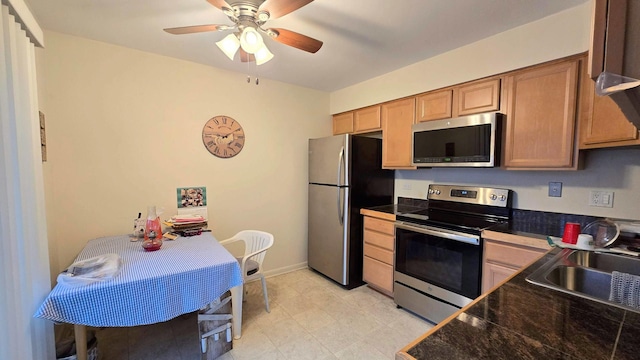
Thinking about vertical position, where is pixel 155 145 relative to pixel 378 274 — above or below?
above

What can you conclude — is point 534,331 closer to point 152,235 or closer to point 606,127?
point 606,127

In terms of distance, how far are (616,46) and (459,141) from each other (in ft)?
5.88

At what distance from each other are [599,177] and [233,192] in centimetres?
309

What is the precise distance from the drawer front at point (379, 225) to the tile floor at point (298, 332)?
70cm

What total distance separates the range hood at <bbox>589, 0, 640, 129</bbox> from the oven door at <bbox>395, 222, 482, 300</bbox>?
5.34ft

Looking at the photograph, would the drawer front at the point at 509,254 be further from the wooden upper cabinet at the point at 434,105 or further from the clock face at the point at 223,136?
the clock face at the point at 223,136

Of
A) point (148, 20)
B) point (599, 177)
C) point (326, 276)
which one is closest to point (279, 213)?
point (326, 276)

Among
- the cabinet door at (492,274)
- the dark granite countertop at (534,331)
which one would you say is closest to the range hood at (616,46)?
the dark granite countertop at (534,331)

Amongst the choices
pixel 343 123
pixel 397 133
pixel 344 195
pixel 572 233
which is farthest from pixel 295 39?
pixel 572 233

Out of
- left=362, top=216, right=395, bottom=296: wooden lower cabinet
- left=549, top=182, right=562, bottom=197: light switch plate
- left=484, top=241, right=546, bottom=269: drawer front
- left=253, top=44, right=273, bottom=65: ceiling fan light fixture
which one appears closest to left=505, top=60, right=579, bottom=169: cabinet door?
left=549, top=182, right=562, bottom=197: light switch plate

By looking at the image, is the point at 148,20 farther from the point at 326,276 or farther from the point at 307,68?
the point at 326,276

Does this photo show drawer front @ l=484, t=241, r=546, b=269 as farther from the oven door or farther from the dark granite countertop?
the dark granite countertop

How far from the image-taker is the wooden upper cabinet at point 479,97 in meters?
2.06

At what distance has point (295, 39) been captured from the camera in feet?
5.39
